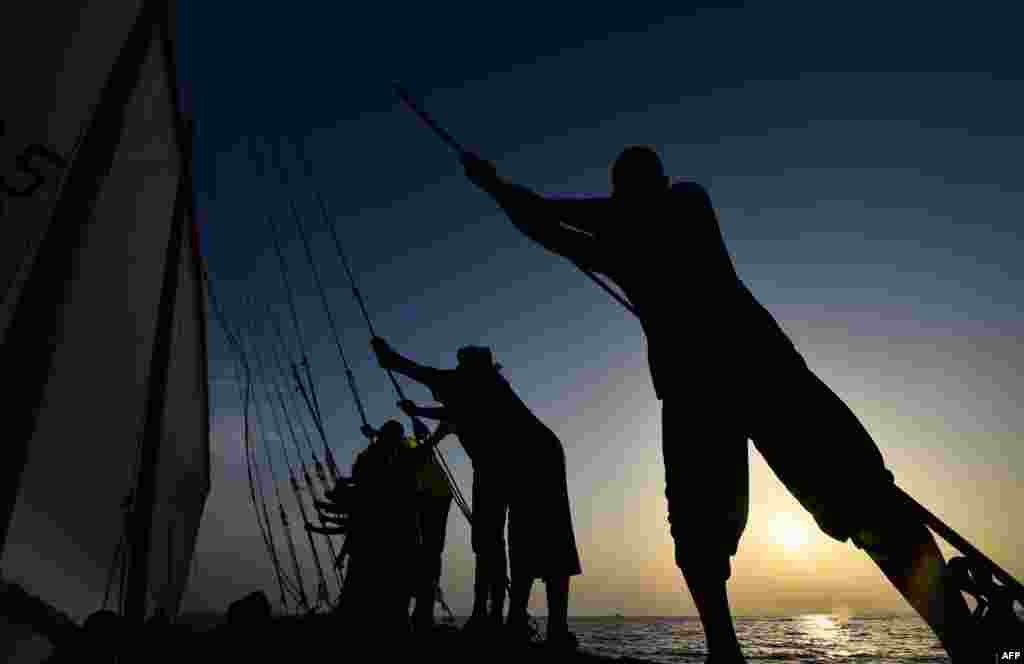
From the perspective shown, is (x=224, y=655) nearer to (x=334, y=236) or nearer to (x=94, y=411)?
(x=94, y=411)

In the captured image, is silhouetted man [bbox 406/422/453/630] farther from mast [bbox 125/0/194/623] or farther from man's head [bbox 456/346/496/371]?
mast [bbox 125/0/194/623]

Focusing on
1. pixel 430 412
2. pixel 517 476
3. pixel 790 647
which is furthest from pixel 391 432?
pixel 790 647

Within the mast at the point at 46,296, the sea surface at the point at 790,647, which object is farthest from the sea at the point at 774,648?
the mast at the point at 46,296

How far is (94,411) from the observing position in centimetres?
477

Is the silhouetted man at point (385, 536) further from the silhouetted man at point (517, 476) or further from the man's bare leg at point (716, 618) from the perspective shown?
the man's bare leg at point (716, 618)

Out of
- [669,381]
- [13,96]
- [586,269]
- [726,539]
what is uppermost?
[13,96]

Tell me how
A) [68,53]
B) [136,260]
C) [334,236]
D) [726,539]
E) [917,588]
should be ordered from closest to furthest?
[917,588]
[726,539]
[68,53]
[136,260]
[334,236]

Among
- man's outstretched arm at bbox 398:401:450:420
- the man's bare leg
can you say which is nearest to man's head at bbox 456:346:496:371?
man's outstretched arm at bbox 398:401:450:420

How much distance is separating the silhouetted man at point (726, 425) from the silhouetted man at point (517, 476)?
2.66 meters

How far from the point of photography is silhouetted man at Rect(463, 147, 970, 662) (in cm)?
248

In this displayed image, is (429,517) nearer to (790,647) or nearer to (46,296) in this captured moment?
(46,296)

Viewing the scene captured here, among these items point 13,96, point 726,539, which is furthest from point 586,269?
point 13,96

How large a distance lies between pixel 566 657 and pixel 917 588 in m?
2.15

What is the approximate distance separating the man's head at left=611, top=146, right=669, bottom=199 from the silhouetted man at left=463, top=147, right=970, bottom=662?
0.5 inches
